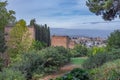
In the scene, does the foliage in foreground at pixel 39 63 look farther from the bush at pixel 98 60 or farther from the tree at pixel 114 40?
the tree at pixel 114 40

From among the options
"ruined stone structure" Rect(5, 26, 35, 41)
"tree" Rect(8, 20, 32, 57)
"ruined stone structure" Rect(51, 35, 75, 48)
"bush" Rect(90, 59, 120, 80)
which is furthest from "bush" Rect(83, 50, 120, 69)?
"ruined stone structure" Rect(51, 35, 75, 48)

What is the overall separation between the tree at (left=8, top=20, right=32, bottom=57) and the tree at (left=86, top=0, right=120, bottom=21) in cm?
435

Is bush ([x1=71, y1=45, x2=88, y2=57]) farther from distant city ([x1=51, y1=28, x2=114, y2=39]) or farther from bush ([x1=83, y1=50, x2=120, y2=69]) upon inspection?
bush ([x1=83, y1=50, x2=120, y2=69])

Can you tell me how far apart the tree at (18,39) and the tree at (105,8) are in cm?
435

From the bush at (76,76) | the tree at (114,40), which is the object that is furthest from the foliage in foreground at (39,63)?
the tree at (114,40)

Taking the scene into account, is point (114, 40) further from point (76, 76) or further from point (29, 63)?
point (76, 76)

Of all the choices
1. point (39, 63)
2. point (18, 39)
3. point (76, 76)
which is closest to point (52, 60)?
point (39, 63)

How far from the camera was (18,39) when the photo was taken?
22.0 m

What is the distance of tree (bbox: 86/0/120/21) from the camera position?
63.8 ft

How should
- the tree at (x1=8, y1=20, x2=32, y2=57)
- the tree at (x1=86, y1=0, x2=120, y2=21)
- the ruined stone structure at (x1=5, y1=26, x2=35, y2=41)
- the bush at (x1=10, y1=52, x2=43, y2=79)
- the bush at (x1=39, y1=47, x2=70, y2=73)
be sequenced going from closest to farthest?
the bush at (x1=10, y1=52, x2=43, y2=79), the bush at (x1=39, y1=47, x2=70, y2=73), the tree at (x1=86, y1=0, x2=120, y2=21), the tree at (x1=8, y1=20, x2=32, y2=57), the ruined stone structure at (x1=5, y1=26, x2=35, y2=41)

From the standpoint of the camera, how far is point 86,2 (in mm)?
20750

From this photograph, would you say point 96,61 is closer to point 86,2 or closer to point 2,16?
point 86,2

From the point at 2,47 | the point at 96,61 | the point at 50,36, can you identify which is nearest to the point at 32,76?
the point at 96,61

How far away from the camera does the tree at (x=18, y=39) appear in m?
21.8
